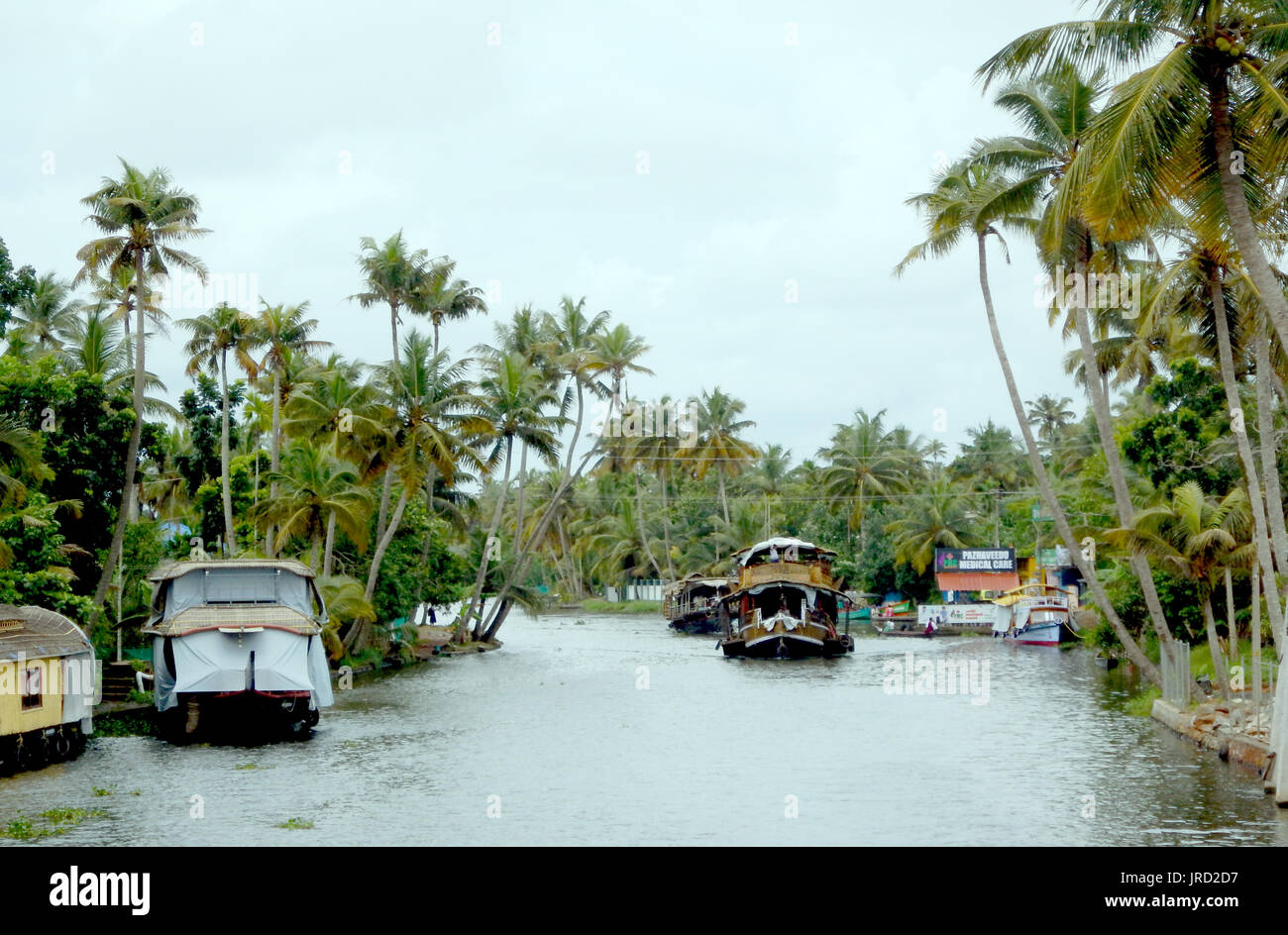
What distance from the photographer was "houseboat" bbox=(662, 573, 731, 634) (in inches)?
2608

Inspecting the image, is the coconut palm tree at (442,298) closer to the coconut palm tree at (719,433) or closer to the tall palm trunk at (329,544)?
the tall palm trunk at (329,544)

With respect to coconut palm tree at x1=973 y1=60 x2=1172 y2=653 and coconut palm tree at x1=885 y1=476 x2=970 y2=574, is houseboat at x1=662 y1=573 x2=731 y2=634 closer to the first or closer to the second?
coconut palm tree at x1=885 y1=476 x2=970 y2=574

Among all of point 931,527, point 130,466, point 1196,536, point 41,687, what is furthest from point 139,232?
point 931,527

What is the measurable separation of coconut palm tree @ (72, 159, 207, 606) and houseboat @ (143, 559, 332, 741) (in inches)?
234

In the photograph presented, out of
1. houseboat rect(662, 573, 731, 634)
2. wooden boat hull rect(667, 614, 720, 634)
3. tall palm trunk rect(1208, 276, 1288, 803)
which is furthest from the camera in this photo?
wooden boat hull rect(667, 614, 720, 634)

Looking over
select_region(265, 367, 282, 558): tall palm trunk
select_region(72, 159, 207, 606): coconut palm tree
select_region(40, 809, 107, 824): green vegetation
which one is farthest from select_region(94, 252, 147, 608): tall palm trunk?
select_region(40, 809, 107, 824): green vegetation

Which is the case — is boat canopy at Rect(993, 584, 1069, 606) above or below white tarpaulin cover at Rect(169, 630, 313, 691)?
above

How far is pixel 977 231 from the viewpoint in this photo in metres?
28.1

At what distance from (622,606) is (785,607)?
45.0 meters

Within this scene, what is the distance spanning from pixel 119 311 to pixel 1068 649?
38.1 metres

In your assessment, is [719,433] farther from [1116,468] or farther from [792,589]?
[1116,468]

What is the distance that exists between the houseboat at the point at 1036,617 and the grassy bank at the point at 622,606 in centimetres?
3275

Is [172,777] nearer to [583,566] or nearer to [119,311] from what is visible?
[119,311]

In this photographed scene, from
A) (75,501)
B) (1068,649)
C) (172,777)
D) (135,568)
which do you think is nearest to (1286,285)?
(172,777)
